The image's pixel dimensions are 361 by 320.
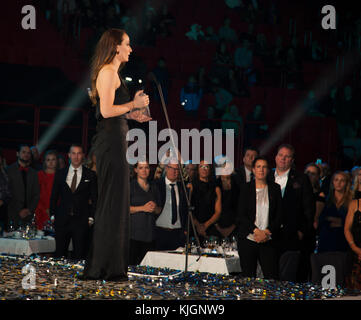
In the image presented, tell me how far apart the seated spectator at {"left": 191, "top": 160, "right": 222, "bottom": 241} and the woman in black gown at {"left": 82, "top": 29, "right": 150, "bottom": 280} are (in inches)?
127

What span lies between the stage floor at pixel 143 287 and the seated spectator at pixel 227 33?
30.6 feet

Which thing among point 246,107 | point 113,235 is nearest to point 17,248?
point 113,235

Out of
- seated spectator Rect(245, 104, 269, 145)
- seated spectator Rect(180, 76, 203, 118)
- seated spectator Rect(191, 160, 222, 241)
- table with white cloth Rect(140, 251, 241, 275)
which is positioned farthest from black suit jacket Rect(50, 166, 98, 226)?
seated spectator Rect(245, 104, 269, 145)

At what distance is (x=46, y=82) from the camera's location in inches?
448

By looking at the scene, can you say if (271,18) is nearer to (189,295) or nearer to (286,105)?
(286,105)

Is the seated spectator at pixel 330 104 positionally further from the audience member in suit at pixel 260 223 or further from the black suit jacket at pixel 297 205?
the audience member in suit at pixel 260 223

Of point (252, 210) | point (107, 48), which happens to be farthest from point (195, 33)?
point (107, 48)

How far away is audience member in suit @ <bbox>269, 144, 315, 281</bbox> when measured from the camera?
545 centimetres

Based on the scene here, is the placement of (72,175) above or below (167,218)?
above

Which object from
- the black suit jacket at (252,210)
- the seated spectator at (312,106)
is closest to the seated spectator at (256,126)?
the seated spectator at (312,106)

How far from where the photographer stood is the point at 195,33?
12.7 meters

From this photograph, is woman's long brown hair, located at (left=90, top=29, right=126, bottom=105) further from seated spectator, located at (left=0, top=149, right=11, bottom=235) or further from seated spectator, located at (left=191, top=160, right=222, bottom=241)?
seated spectator, located at (left=0, top=149, right=11, bottom=235)

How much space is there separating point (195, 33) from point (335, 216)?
7754 millimetres

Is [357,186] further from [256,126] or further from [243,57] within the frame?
[243,57]
